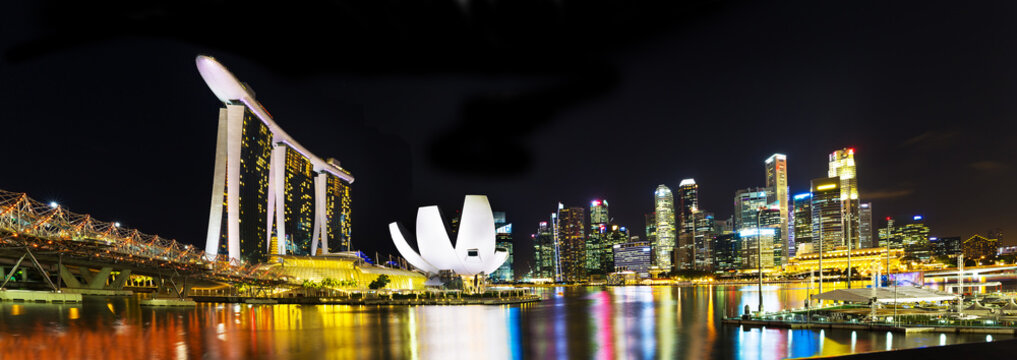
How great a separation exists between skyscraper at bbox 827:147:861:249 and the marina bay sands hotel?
399 feet

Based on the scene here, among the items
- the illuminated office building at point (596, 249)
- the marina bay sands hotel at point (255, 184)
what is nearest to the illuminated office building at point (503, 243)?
the illuminated office building at point (596, 249)

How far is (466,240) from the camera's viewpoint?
48.5m

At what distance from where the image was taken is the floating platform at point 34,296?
27.5m

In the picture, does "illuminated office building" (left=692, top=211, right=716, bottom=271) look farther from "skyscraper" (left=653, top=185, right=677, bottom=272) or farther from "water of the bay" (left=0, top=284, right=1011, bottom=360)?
"water of the bay" (left=0, top=284, right=1011, bottom=360)

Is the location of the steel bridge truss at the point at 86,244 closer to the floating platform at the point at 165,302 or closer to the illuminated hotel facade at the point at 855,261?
the floating platform at the point at 165,302

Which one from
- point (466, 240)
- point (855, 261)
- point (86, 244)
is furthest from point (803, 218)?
point (86, 244)

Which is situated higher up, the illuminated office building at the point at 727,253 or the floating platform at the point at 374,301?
the floating platform at the point at 374,301

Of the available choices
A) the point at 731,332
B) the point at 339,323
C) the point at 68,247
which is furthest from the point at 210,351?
the point at 68,247

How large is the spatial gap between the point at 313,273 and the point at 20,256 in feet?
70.7

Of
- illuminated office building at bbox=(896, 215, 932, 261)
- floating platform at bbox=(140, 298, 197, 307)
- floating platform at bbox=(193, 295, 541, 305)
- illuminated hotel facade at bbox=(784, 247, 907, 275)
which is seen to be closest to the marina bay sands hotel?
floating platform at bbox=(193, 295, 541, 305)

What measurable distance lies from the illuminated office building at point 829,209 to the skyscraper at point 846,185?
1.18m

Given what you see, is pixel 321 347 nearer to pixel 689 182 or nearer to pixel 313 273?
pixel 313 273

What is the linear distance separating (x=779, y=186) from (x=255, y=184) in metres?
162

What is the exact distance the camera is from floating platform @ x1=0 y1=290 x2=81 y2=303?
27547 mm
